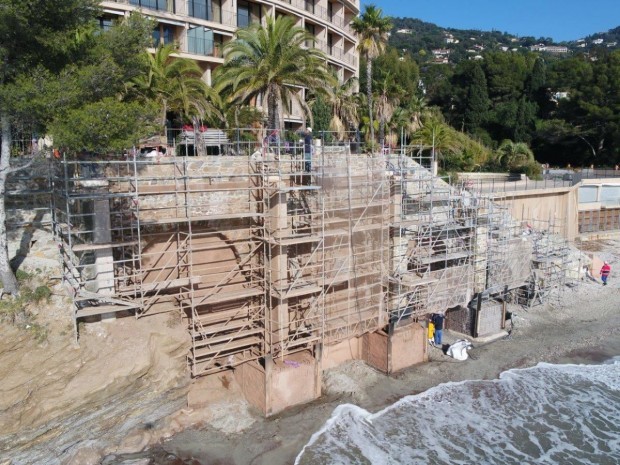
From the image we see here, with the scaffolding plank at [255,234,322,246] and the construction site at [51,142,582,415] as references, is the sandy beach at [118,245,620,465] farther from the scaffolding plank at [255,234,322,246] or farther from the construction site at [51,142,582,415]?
the scaffolding plank at [255,234,322,246]

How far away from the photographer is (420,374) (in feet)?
53.8

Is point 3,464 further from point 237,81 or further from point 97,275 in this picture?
point 237,81

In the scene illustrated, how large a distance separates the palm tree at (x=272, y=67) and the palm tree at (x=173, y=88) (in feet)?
3.16

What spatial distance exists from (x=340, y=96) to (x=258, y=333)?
688 inches

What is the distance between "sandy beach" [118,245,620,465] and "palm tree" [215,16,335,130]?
9.89 metres

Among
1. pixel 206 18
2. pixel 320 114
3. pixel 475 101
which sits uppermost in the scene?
pixel 206 18

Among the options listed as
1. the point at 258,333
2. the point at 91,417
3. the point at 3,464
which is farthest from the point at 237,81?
the point at 3,464

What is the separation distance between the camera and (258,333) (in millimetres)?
15164

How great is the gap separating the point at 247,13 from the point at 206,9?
2867 millimetres

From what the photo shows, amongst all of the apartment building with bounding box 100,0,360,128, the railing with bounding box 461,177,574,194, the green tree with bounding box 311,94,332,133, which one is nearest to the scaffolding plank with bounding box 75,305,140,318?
the apartment building with bounding box 100,0,360,128

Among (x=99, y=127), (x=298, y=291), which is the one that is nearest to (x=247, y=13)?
(x=298, y=291)

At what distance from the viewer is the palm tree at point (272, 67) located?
1888 cm

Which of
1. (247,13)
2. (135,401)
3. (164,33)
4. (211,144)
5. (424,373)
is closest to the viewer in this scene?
(135,401)

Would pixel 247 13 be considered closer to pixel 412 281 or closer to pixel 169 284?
pixel 412 281
